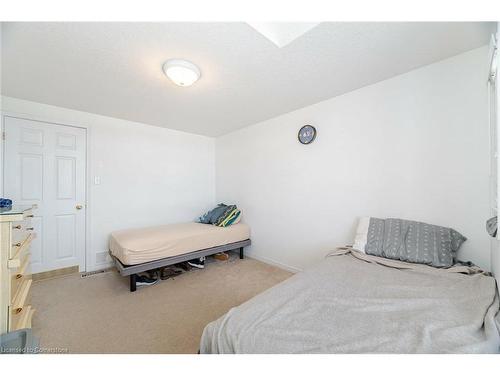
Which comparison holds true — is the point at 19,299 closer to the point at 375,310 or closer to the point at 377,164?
the point at 375,310

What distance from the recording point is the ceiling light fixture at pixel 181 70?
1620 mm

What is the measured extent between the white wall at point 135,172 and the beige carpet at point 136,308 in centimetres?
73

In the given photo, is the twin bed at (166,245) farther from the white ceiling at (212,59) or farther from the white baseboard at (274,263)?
the white ceiling at (212,59)

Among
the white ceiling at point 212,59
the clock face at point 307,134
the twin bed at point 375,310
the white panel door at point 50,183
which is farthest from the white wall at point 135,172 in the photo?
the twin bed at point 375,310

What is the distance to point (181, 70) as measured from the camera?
5.40 ft

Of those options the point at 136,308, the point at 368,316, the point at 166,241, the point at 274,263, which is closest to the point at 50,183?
the point at 166,241

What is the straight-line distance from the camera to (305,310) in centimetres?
96

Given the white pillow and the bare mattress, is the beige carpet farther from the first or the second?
the white pillow

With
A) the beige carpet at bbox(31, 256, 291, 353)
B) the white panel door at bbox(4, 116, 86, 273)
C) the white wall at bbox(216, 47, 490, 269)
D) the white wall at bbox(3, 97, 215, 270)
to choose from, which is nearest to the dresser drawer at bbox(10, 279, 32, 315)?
the beige carpet at bbox(31, 256, 291, 353)

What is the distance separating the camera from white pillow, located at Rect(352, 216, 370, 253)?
1776mm
